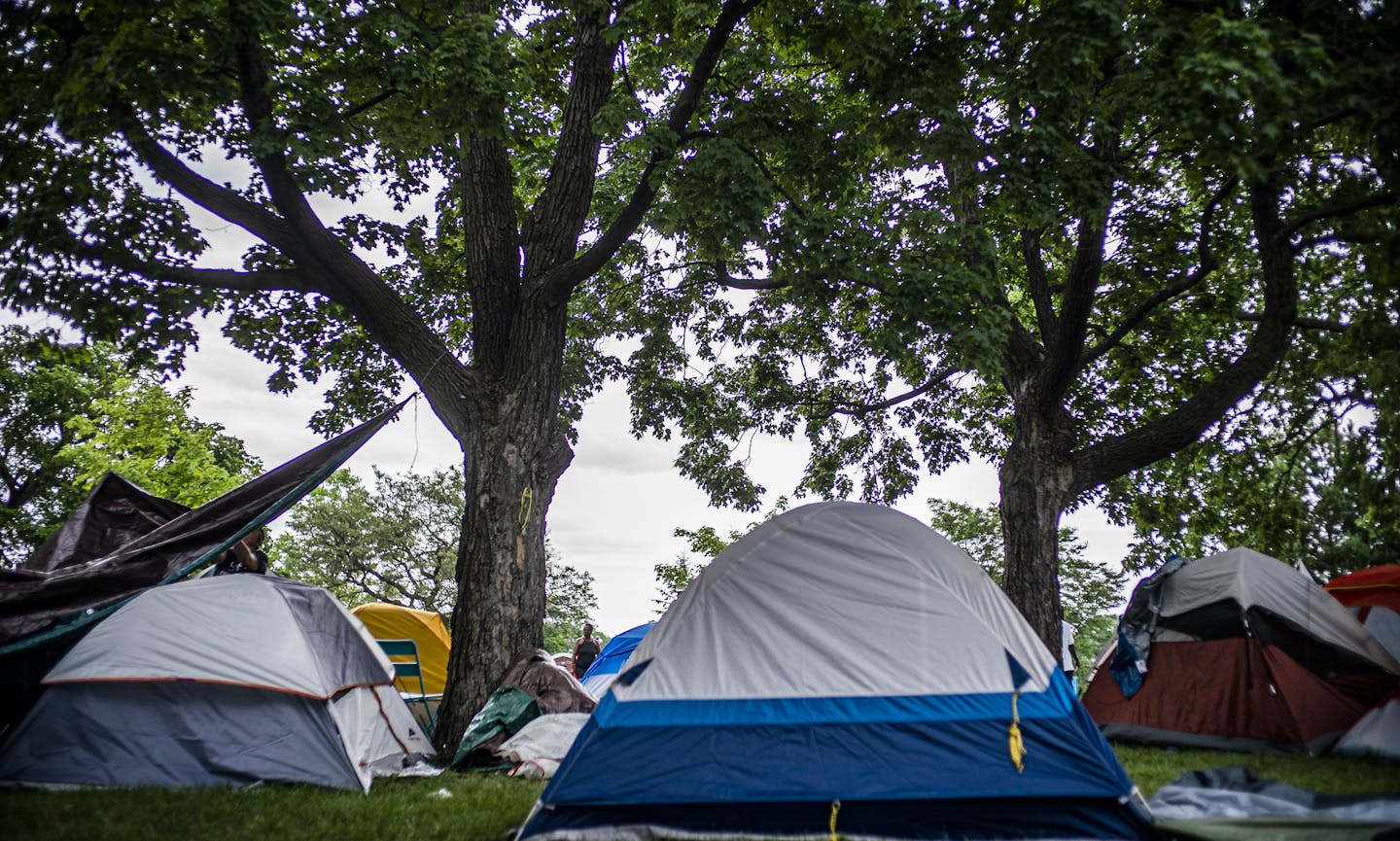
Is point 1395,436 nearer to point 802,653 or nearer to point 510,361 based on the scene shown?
point 802,653

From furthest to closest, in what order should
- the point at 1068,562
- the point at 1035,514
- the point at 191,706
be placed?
Answer: 1. the point at 1068,562
2. the point at 1035,514
3. the point at 191,706

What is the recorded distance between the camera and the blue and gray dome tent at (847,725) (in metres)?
3.78

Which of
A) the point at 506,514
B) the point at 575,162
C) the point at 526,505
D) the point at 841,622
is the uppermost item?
the point at 575,162

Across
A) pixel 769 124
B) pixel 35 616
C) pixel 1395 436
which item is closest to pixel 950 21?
pixel 769 124

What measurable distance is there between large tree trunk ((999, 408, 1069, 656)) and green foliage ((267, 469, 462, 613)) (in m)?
24.7

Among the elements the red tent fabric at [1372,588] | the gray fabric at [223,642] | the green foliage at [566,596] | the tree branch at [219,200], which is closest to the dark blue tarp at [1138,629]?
the red tent fabric at [1372,588]

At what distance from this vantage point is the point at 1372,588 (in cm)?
855

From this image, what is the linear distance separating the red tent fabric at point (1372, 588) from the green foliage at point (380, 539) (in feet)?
89.0

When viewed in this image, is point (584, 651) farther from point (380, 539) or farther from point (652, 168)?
point (380, 539)

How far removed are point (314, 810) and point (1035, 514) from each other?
790cm

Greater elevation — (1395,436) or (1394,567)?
(1395,436)

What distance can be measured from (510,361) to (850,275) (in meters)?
3.37

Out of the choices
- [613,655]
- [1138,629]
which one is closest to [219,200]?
[613,655]

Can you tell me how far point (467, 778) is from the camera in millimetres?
5523
